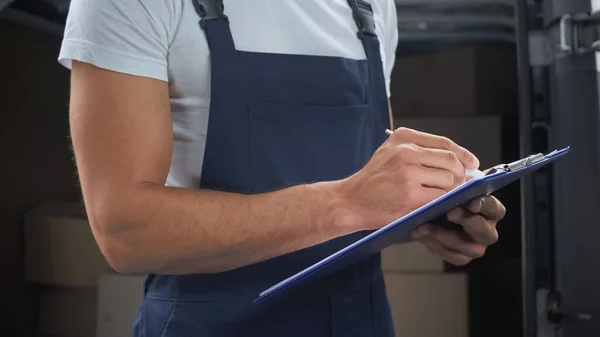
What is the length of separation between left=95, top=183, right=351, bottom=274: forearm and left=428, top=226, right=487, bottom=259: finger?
0.20 m

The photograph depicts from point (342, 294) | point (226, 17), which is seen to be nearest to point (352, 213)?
point (342, 294)

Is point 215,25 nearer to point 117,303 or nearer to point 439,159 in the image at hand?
point 439,159

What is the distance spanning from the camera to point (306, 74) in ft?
3.28

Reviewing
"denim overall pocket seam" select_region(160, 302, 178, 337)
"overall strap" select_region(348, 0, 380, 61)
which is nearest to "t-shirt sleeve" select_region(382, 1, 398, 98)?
"overall strap" select_region(348, 0, 380, 61)

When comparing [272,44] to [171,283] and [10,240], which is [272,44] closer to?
[171,283]

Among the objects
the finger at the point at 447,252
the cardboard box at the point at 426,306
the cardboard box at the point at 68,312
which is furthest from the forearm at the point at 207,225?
the cardboard box at the point at 68,312

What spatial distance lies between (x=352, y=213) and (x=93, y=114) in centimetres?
32

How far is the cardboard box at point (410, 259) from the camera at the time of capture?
74.5 inches

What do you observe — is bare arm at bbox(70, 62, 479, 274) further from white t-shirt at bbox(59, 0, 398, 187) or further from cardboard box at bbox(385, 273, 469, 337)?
cardboard box at bbox(385, 273, 469, 337)

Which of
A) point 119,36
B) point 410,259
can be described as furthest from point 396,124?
point 119,36

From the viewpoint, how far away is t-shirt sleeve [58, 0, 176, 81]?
846 mm

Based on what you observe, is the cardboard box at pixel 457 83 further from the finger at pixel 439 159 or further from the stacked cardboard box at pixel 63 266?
the finger at pixel 439 159

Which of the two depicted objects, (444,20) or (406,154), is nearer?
(406,154)

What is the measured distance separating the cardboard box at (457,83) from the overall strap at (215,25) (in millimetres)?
1343
